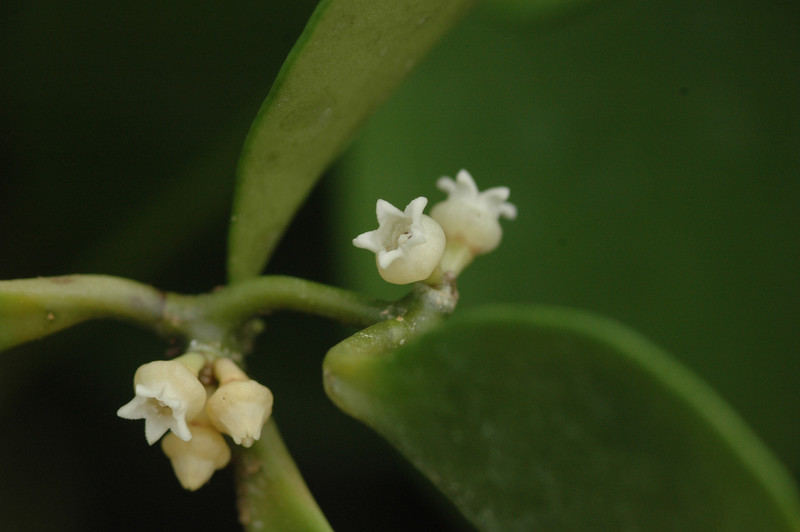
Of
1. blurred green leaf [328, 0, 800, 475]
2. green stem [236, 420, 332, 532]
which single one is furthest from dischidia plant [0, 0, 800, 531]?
blurred green leaf [328, 0, 800, 475]

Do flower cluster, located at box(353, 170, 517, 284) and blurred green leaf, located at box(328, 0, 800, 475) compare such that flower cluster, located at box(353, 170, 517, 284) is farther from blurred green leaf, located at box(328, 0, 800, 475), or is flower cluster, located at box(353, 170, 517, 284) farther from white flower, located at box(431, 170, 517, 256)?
blurred green leaf, located at box(328, 0, 800, 475)

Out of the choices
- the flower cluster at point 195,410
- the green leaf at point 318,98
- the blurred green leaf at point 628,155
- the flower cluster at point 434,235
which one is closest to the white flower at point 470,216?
the flower cluster at point 434,235

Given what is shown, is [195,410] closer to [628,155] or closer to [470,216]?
[470,216]

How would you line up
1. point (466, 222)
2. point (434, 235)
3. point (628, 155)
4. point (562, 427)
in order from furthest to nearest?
point (628, 155), point (466, 222), point (434, 235), point (562, 427)

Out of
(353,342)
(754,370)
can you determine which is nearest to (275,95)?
(353,342)

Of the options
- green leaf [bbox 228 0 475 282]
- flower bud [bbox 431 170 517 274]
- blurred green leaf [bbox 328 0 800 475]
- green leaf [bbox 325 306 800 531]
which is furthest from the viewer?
blurred green leaf [bbox 328 0 800 475]

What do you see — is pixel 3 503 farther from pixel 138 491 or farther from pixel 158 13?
pixel 158 13

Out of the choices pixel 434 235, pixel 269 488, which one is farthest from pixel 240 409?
pixel 434 235
